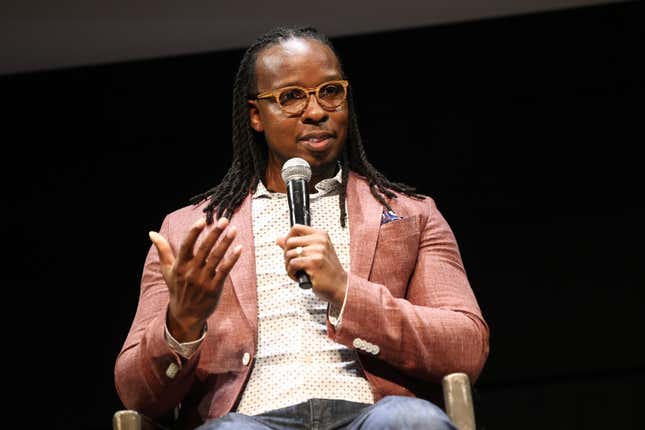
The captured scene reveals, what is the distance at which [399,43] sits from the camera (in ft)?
11.7

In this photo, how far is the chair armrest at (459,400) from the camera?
1797 millimetres

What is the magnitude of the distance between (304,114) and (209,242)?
607mm

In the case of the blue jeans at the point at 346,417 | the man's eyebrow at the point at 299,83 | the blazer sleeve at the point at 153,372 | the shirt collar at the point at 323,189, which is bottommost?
the blue jeans at the point at 346,417

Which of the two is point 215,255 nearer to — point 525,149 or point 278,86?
point 278,86

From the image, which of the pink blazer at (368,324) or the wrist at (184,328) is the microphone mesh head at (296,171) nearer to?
the pink blazer at (368,324)

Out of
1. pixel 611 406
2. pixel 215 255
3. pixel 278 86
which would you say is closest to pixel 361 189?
pixel 278 86

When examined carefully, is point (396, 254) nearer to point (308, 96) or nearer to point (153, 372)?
point (308, 96)

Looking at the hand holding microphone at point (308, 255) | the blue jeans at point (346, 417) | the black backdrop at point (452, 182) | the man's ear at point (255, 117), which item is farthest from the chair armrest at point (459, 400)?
the black backdrop at point (452, 182)

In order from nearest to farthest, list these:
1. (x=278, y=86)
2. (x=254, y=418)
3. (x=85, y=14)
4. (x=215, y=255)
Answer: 1. (x=215, y=255)
2. (x=254, y=418)
3. (x=278, y=86)
4. (x=85, y=14)

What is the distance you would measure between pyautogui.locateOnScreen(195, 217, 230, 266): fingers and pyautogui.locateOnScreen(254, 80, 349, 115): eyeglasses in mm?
588

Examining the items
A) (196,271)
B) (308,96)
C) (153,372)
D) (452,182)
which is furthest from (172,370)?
(452,182)

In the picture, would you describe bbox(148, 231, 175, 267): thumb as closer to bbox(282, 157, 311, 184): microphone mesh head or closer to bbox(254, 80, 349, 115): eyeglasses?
bbox(282, 157, 311, 184): microphone mesh head

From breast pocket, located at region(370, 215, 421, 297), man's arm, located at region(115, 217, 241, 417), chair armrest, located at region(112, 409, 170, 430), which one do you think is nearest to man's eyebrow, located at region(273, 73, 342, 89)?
breast pocket, located at region(370, 215, 421, 297)

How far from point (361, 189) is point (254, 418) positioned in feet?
2.19
